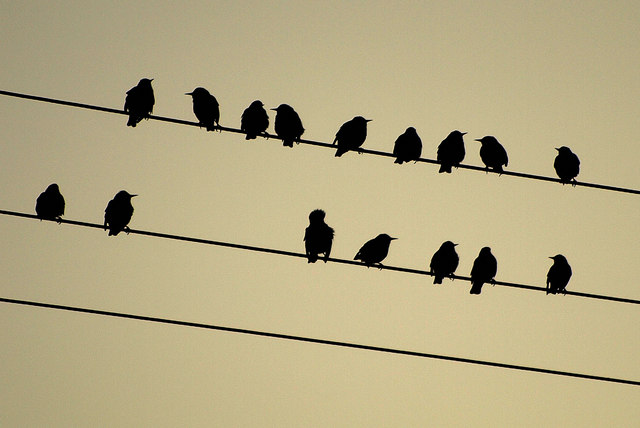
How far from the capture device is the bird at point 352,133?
1193 centimetres

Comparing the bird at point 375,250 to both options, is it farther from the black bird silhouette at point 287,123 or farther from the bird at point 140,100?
the bird at point 140,100

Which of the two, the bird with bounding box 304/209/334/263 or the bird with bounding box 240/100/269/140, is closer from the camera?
the bird with bounding box 304/209/334/263

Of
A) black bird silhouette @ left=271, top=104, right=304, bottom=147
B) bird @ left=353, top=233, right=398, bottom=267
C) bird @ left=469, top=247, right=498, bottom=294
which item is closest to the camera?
black bird silhouette @ left=271, top=104, right=304, bottom=147

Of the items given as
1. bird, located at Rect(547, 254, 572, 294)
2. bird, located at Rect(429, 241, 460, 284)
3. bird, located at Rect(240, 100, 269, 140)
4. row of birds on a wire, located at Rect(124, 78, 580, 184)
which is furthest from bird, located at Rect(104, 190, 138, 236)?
bird, located at Rect(547, 254, 572, 294)

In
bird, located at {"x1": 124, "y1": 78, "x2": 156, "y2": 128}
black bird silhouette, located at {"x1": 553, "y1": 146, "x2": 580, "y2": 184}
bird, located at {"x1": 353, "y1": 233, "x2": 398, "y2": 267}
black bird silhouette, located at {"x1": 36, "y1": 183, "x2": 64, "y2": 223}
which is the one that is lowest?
Answer: black bird silhouette, located at {"x1": 36, "y1": 183, "x2": 64, "y2": 223}

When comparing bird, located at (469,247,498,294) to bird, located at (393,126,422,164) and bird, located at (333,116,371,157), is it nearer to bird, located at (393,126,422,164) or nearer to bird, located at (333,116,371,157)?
bird, located at (393,126,422,164)

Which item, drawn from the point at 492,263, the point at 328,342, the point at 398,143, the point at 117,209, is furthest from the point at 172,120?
the point at 492,263

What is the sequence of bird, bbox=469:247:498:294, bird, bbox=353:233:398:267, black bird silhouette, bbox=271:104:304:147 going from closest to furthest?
black bird silhouette, bbox=271:104:304:147 → bird, bbox=469:247:498:294 → bird, bbox=353:233:398:267

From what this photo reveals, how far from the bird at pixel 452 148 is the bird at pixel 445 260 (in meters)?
1.08

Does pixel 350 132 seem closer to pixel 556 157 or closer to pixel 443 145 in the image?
pixel 443 145

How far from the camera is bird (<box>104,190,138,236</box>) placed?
445 inches

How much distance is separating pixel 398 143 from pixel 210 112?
2313 mm

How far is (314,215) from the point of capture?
12.0 m

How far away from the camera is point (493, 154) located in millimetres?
12000
